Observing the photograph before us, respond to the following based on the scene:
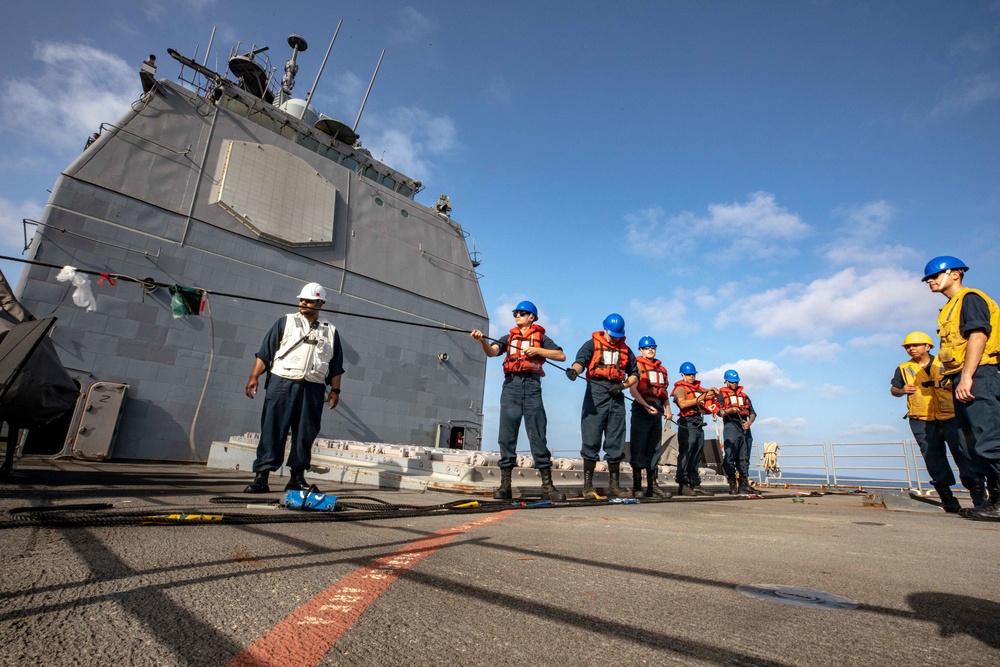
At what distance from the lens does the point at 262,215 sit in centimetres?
1108

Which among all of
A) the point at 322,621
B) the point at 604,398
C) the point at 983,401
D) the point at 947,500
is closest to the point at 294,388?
the point at 604,398

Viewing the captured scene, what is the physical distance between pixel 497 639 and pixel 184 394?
34.8 feet

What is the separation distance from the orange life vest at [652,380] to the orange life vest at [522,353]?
6.40ft

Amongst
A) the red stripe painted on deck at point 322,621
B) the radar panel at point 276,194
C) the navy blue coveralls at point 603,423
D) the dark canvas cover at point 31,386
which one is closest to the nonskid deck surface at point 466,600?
the red stripe painted on deck at point 322,621

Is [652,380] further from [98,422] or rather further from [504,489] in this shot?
[98,422]

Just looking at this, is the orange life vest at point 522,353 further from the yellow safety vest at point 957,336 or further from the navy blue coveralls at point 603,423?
the yellow safety vest at point 957,336

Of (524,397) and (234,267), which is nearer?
(524,397)

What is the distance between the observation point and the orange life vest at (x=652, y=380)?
243 inches

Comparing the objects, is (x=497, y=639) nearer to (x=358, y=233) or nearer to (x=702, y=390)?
(x=702, y=390)

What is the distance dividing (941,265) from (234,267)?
39.0 ft

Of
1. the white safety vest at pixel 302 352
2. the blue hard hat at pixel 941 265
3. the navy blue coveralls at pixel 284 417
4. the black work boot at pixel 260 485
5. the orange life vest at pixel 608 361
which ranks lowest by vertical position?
the black work boot at pixel 260 485

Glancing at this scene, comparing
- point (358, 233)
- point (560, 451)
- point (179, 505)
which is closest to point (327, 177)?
point (358, 233)

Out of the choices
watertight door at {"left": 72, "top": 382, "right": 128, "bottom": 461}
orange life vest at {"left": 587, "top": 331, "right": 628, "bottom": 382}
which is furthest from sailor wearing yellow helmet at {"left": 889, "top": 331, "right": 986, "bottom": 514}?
watertight door at {"left": 72, "top": 382, "right": 128, "bottom": 461}

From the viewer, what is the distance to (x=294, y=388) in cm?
399
